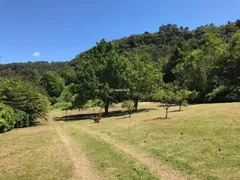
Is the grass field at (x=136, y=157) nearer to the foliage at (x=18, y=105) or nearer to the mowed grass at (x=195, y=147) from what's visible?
the mowed grass at (x=195, y=147)

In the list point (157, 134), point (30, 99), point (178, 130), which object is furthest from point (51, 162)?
point (30, 99)

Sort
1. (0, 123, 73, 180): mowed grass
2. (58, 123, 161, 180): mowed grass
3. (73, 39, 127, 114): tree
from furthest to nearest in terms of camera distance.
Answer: (73, 39, 127, 114): tree < (0, 123, 73, 180): mowed grass < (58, 123, 161, 180): mowed grass

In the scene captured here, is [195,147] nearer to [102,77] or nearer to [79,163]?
[79,163]

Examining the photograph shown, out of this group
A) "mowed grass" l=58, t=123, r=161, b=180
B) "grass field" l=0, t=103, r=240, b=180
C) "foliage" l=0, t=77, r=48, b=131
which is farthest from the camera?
"foliage" l=0, t=77, r=48, b=131

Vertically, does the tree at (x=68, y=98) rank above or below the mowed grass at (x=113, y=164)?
above

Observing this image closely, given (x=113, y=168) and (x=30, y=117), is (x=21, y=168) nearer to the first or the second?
(x=113, y=168)

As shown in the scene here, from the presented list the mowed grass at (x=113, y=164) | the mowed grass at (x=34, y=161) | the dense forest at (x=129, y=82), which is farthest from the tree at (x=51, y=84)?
the mowed grass at (x=113, y=164)

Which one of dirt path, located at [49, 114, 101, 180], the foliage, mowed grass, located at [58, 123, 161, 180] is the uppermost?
the foliage

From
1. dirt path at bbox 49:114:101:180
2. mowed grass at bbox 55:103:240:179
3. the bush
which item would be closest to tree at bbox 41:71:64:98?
the bush

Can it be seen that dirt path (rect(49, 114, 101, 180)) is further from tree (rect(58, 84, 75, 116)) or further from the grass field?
tree (rect(58, 84, 75, 116))

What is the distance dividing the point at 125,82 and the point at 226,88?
16.4 m

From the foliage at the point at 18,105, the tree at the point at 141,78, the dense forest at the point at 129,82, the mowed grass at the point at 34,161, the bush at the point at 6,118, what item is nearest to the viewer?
the mowed grass at the point at 34,161

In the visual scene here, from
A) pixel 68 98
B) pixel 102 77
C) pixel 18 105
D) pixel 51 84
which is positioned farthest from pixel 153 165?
pixel 51 84

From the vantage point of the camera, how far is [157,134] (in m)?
13.8
